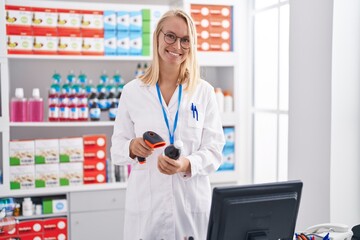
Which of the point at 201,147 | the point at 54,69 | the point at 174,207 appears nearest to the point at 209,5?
the point at 54,69

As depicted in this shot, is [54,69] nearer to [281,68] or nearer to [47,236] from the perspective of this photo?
[47,236]

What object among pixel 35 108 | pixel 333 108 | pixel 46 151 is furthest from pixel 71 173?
pixel 333 108

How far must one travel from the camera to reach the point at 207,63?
3.79 metres

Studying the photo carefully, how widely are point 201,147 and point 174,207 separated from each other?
12.7 inches

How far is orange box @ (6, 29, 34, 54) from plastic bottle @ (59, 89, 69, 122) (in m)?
0.41

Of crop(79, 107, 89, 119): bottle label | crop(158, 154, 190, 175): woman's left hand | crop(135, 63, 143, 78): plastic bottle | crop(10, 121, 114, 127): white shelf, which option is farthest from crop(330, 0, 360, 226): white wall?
crop(79, 107, 89, 119): bottle label

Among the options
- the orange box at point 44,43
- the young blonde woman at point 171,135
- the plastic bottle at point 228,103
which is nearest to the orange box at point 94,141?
the orange box at point 44,43

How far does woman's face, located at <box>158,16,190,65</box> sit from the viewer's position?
2.12 m

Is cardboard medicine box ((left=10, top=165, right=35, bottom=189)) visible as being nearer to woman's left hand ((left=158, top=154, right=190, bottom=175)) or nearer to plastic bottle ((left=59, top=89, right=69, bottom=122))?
plastic bottle ((left=59, top=89, right=69, bottom=122))

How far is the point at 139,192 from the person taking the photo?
2.16 m

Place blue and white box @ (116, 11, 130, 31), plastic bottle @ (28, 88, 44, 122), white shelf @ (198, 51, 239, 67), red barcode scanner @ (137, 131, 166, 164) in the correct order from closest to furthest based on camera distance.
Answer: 1. red barcode scanner @ (137, 131, 166, 164)
2. plastic bottle @ (28, 88, 44, 122)
3. blue and white box @ (116, 11, 130, 31)
4. white shelf @ (198, 51, 239, 67)

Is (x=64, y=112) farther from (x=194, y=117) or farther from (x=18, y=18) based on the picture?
(x=194, y=117)

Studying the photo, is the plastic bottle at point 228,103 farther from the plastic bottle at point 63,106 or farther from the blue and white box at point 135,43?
the plastic bottle at point 63,106

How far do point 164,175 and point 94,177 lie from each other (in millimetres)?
1590
